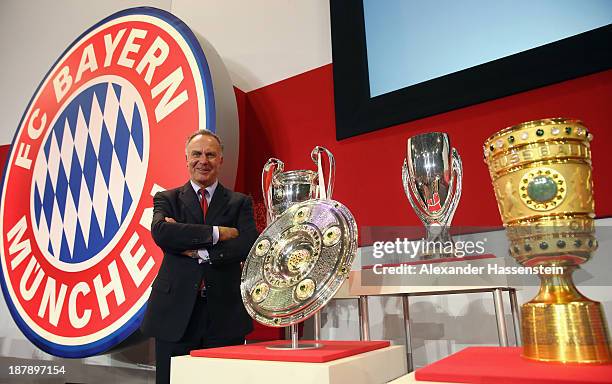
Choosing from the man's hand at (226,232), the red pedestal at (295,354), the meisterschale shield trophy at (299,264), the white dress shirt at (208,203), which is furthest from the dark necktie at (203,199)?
the red pedestal at (295,354)

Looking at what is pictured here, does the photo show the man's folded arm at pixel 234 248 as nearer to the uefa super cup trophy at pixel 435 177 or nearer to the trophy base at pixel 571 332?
the uefa super cup trophy at pixel 435 177

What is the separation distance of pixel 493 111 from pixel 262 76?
1.19m

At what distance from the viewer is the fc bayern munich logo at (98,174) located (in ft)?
6.43

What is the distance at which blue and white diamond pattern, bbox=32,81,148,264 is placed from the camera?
2.15m

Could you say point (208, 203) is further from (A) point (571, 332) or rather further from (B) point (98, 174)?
(B) point (98, 174)

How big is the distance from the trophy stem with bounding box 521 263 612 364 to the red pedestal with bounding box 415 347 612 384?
0.5 inches

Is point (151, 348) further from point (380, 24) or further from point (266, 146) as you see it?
point (380, 24)

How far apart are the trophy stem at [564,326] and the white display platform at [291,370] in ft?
0.93

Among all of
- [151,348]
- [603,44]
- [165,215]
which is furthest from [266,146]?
[603,44]

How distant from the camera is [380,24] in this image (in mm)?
1928

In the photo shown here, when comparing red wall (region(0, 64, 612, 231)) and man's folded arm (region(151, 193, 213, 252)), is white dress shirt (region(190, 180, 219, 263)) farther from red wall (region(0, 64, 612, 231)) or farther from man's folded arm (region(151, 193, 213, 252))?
red wall (region(0, 64, 612, 231))

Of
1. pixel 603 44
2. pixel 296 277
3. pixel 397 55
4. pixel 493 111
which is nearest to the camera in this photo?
pixel 296 277

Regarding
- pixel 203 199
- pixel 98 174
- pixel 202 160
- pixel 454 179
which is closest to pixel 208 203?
pixel 203 199

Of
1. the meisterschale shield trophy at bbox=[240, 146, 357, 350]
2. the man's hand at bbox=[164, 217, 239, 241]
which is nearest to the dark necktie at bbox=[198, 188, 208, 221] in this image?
the man's hand at bbox=[164, 217, 239, 241]
